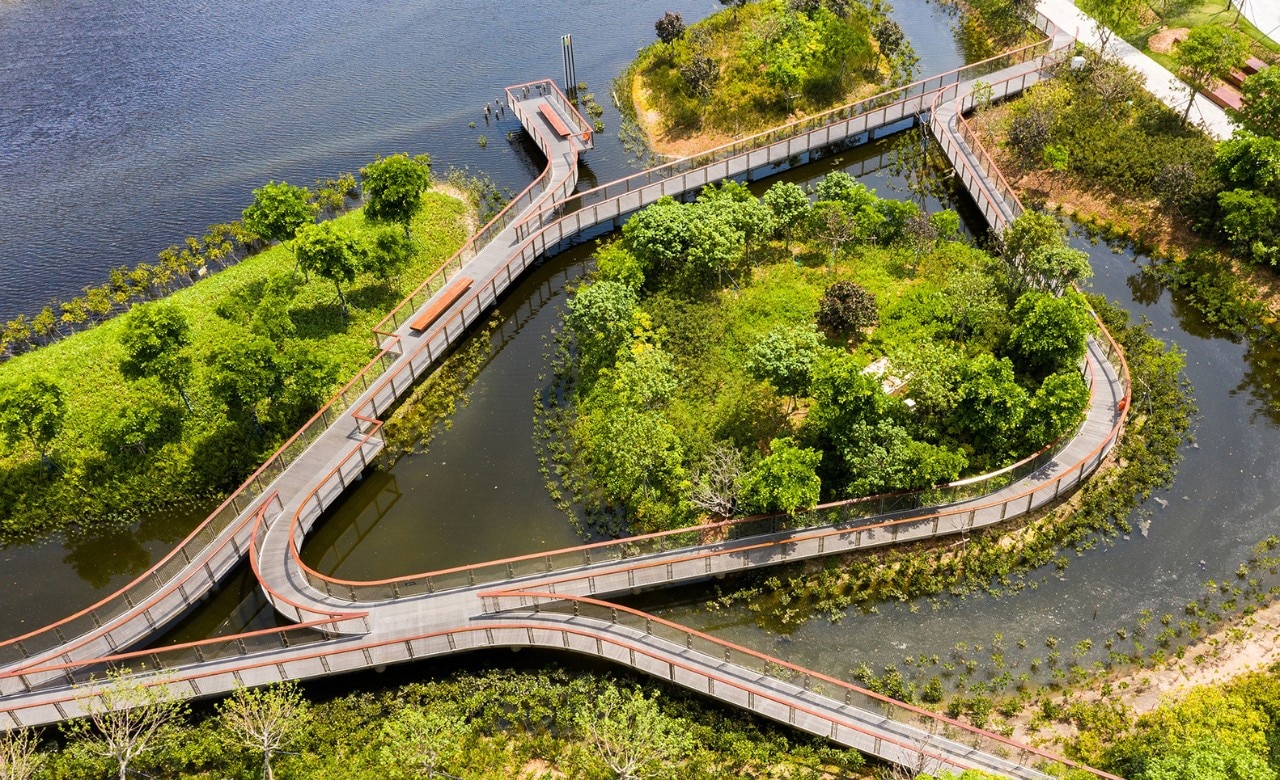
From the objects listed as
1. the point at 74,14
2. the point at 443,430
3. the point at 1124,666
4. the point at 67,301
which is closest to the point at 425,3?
the point at 74,14

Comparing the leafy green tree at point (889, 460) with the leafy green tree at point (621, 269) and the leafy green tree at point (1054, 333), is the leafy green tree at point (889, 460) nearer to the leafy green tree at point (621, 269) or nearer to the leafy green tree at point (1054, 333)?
the leafy green tree at point (1054, 333)

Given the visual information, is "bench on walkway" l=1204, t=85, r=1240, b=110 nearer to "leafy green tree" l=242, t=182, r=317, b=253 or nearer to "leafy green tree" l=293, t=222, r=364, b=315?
"leafy green tree" l=293, t=222, r=364, b=315

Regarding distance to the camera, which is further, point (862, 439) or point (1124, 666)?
point (862, 439)

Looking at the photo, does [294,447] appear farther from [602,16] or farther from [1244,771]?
[602,16]

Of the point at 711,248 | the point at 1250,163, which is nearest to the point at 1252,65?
the point at 1250,163

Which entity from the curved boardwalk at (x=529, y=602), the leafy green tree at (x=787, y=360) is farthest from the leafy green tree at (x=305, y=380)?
the leafy green tree at (x=787, y=360)

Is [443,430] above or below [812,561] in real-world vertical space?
above

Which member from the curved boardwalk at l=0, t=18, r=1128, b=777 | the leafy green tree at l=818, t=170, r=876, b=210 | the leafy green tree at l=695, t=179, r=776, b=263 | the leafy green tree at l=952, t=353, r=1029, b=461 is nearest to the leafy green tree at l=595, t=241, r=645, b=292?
the leafy green tree at l=695, t=179, r=776, b=263
